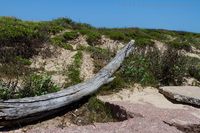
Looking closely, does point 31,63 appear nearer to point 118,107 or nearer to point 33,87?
point 33,87

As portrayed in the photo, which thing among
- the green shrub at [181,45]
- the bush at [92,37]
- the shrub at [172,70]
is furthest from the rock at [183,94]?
the green shrub at [181,45]

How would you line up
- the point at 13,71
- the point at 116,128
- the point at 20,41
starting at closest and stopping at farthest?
the point at 116,128 < the point at 13,71 < the point at 20,41

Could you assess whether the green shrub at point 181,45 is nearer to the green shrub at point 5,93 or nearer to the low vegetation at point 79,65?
the low vegetation at point 79,65

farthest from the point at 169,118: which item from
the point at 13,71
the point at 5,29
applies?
the point at 5,29

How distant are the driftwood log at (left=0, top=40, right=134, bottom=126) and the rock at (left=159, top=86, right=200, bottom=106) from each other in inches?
66.7

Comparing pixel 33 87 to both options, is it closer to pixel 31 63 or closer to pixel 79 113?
pixel 79 113

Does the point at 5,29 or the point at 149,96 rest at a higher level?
the point at 5,29

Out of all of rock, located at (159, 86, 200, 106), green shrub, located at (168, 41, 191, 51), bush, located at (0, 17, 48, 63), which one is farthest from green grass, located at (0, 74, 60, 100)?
green shrub, located at (168, 41, 191, 51)

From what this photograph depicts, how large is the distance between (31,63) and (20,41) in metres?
1.58

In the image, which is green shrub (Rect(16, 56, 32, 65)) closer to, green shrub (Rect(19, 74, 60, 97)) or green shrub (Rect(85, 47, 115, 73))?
green shrub (Rect(85, 47, 115, 73))

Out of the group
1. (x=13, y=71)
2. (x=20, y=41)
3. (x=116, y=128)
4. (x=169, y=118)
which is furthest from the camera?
(x=20, y=41)

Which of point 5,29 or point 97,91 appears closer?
point 97,91

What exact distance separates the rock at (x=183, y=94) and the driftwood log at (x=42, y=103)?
1.69m

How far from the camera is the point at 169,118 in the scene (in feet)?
31.9
